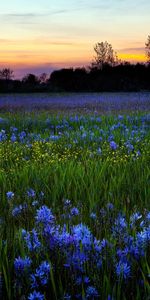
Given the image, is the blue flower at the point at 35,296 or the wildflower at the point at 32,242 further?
the wildflower at the point at 32,242

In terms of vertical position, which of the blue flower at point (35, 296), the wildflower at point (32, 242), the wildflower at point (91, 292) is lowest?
the wildflower at point (91, 292)

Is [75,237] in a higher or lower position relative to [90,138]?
lower

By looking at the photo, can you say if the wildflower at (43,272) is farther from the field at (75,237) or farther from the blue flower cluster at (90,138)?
the blue flower cluster at (90,138)

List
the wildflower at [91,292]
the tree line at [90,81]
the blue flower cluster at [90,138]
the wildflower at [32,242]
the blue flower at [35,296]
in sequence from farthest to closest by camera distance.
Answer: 1. the tree line at [90,81]
2. the blue flower cluster at [90,138]
3. the wildflower at [32,242]
4. the wildflower at [91,292]
5. the blue flower at [35,296]

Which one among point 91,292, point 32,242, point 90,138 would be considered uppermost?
point 90,138

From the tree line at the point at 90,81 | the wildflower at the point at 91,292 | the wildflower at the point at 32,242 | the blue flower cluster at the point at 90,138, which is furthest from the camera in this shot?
the tree line at the point at 90,81

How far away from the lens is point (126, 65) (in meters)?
48.7

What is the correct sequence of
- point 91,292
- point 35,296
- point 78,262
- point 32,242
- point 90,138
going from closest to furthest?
point 35,296 < point 91,292 < point 78,262 < point 32,242 < point 90,138

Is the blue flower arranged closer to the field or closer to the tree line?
the field

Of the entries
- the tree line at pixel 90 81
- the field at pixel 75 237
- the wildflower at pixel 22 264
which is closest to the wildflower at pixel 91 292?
the field at pixel 75 237

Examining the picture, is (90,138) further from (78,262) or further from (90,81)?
(90,81)

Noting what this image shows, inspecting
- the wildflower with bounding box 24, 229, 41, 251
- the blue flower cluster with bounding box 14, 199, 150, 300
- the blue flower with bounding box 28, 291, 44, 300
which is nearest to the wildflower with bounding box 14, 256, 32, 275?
the blue flower cluster with bounding box 14, 199, 150, 300

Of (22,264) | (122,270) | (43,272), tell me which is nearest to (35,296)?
(43,272)

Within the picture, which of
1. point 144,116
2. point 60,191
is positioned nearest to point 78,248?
point 60,191
